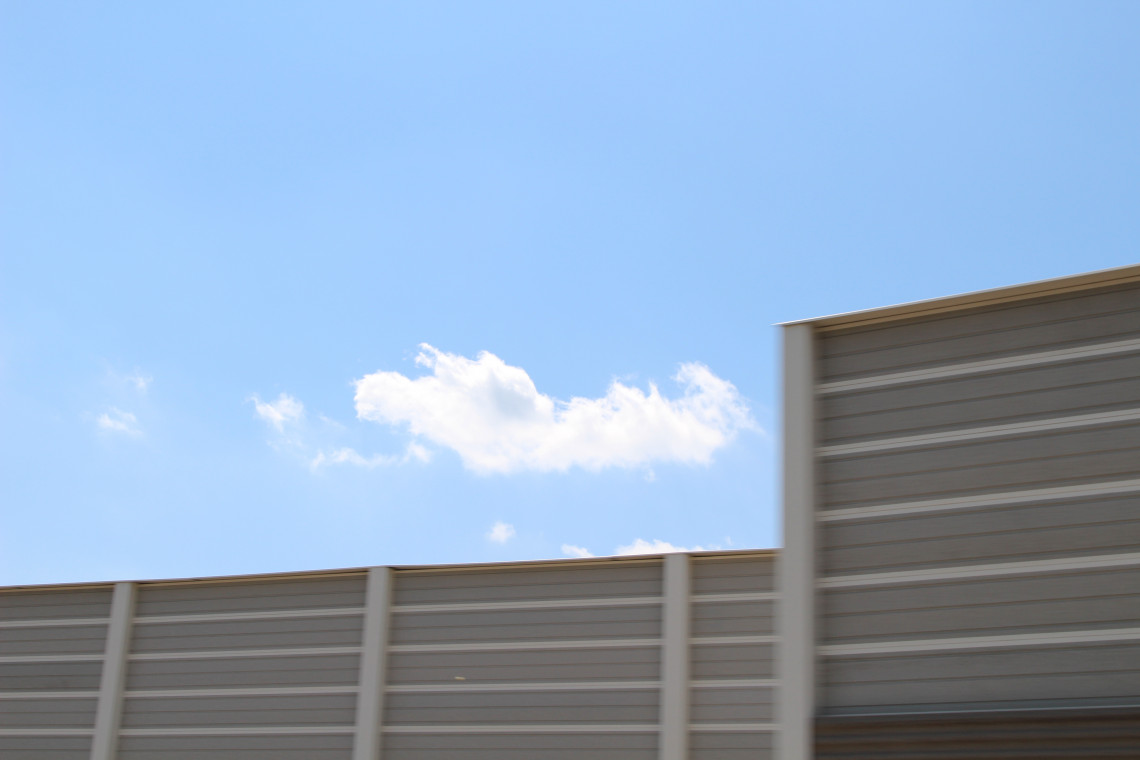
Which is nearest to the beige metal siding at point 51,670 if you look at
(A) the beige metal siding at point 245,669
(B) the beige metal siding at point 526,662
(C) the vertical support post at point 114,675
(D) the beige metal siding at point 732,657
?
(C) the vertical support post at point 114,675

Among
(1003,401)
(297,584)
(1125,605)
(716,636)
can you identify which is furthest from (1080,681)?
(297,584)

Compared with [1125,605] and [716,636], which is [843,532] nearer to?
[1125,605]

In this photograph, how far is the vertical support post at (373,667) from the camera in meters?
10.1

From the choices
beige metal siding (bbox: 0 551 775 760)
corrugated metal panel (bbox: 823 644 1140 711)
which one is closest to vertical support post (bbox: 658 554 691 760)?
beige metal siding (bbox: 0 551 775 760)

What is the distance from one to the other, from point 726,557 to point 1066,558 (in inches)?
194

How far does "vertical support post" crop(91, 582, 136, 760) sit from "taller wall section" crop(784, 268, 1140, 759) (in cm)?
835

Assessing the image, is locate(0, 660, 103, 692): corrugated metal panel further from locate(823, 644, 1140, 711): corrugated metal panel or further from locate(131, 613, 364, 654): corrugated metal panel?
locate(823, 644, 1140, 711): corrugated metal panel

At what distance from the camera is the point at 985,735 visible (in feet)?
15.1

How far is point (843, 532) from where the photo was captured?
205 inches

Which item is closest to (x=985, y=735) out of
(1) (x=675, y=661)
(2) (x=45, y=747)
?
(1) (x=675, y=661)

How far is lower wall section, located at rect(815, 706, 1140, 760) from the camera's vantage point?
440 centimetres

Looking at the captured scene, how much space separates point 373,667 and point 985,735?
6748mm

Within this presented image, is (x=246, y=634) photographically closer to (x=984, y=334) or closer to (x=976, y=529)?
(x=976, y=529)

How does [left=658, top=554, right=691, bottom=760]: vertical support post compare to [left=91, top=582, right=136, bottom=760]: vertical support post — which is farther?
[left=91, top=582, right=136, bottom=760]: vertical support post
